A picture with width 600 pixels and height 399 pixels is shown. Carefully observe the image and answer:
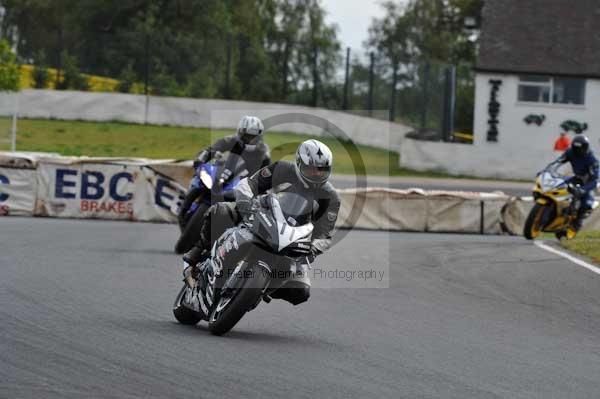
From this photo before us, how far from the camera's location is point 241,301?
326 inches

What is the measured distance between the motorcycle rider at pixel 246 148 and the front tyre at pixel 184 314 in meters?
4.14

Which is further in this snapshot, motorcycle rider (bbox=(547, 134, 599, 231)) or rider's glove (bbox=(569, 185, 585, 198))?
motorcycle rider (bbox=(547, 134, 599, 231))

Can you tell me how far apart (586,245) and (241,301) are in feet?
34.7

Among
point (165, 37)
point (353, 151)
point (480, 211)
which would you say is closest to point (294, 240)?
point (480, 211)

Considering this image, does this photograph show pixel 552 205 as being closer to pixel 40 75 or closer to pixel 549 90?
pixel 549 90

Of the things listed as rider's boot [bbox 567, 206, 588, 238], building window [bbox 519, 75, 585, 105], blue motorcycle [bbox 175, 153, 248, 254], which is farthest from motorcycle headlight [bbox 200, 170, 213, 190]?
building window [bbox 519, 75, 585, 105]

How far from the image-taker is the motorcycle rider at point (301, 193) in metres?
8.53

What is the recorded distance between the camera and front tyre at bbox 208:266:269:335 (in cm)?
824

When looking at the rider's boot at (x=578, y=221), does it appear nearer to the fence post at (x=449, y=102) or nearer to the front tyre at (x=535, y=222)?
the front tyre at (x=535, y=222)

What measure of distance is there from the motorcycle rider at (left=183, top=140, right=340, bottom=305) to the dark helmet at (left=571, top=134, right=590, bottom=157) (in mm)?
10165

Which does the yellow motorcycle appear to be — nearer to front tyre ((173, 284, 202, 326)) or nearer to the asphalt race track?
the asphalt race track

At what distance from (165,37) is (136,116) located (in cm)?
345

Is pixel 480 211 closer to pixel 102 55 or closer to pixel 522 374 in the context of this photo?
pixel 522 374

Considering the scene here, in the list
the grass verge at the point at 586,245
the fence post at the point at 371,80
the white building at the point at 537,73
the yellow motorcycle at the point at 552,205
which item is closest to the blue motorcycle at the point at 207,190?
the grass verge at the point at 586,245
